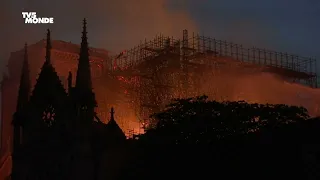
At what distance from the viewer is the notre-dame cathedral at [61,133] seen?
43281mm

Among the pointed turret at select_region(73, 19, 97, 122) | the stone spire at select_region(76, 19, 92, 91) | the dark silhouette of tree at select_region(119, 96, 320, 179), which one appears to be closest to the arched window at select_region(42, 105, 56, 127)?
the pointed turret at select_region(73, 19, 97, 122)

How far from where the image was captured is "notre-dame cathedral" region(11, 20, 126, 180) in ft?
142

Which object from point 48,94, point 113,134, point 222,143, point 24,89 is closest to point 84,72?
point 48,94

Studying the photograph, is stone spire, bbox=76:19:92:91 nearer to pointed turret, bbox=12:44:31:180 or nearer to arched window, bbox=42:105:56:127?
arched window, bbox=42:105:56:127

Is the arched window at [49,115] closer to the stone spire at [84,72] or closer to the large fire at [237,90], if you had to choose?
the stone spire at [84,72]

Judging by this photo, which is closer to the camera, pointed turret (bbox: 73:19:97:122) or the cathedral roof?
pointed turret (bbox: 73:19:97:122)

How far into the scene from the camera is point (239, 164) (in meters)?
34.3

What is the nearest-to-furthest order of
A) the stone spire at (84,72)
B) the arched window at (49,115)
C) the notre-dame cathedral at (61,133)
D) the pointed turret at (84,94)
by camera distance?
1. the pointed turret at (84,94)
2. the notre-dame cathedral at (61,133)
3. the stone spire at (84,72)
4. the arched window at (49,115)

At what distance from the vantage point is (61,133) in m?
45.2

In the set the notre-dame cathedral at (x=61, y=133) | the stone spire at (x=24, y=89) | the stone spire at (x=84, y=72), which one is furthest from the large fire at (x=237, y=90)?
the stone spire at (x=84, y=72)

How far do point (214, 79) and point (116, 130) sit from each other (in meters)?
19.2

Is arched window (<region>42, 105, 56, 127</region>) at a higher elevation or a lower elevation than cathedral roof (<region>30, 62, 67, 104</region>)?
lower

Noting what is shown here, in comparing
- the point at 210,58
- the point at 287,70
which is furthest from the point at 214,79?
the point at 287,70

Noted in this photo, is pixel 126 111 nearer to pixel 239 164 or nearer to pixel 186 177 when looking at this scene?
pixel 186 177
